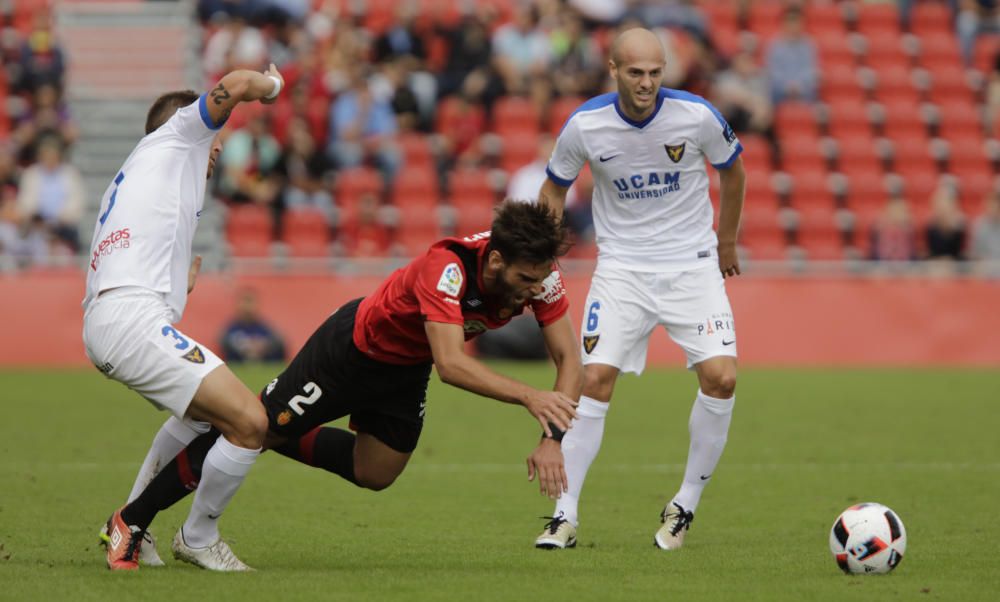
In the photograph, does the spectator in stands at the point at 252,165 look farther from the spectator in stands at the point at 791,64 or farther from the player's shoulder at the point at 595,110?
the player's shoulder at the point at 595,110

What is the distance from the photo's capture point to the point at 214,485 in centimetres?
701

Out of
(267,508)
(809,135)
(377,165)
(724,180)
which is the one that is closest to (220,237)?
(377,165)

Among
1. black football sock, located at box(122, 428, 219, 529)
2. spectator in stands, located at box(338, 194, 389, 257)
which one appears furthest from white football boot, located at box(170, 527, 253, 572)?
spectator in stands, located at box(338, 194, 389, 257)

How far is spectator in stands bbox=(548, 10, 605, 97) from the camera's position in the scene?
2255cm

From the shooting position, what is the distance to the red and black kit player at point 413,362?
6.75m

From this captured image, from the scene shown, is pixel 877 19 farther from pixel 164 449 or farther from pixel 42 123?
pixel 164 449

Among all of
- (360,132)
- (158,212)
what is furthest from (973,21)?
(158,212)

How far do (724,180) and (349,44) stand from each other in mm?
14411

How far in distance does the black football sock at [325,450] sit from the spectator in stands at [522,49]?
1531cm

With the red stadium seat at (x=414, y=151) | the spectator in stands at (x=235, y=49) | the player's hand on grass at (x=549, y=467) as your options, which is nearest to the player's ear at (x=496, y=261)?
the player's hand on grass at (x=549, y=467)

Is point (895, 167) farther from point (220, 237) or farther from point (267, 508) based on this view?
point (267, 508)

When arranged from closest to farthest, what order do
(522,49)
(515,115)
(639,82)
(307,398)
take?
(307,398) < (639,82) < (515,115) < (522,49)

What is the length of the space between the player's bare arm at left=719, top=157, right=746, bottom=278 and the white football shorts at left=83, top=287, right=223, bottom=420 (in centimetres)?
307

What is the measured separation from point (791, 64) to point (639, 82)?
16102 mm
